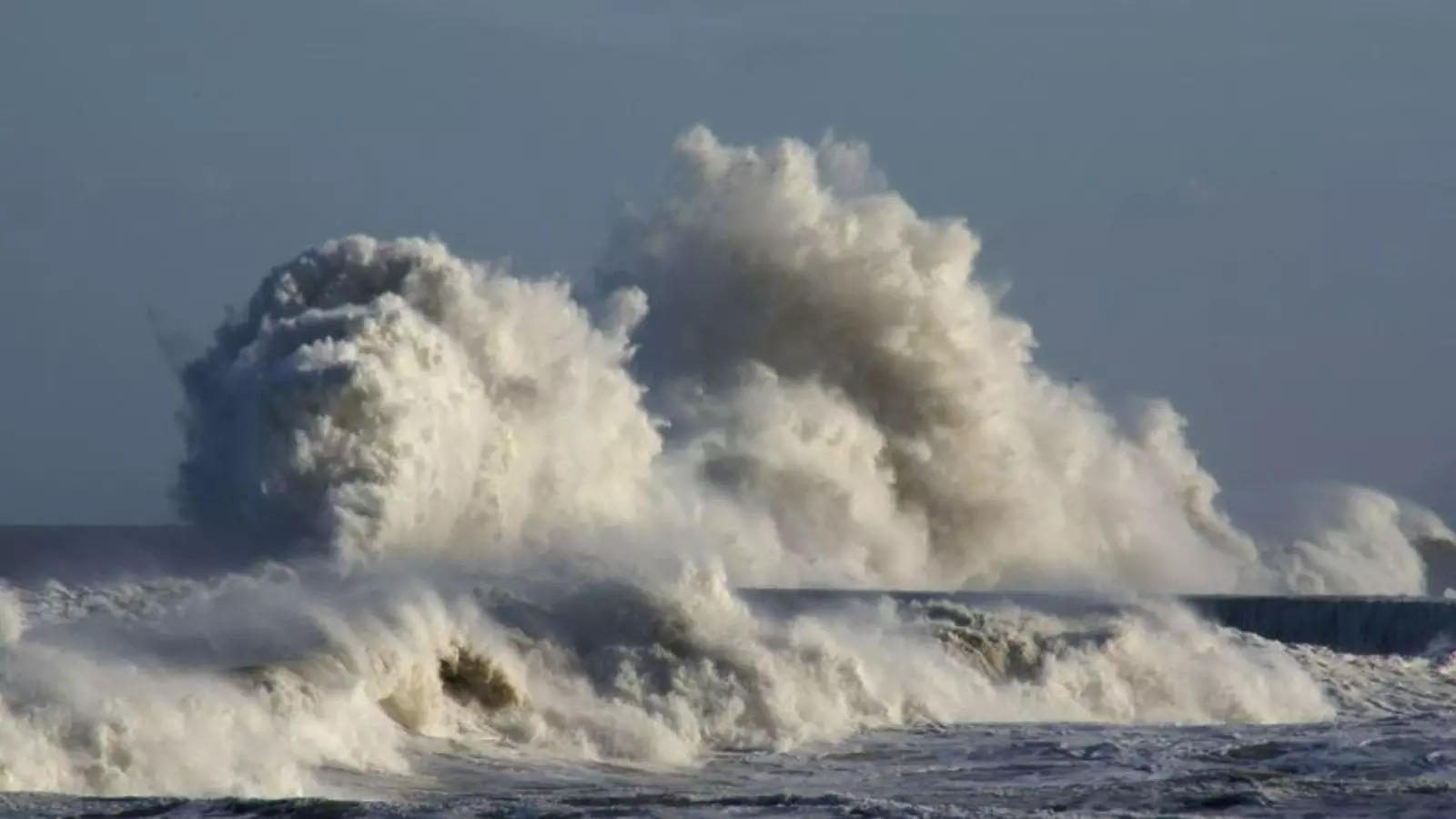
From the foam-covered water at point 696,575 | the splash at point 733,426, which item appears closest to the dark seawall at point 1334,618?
the foam-covered water at point 696,575

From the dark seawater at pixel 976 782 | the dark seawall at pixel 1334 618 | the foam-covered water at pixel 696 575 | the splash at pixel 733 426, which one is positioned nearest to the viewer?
the dark seawater at pixel 976 782

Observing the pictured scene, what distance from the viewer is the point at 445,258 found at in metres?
31.3

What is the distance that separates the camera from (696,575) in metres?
24.6

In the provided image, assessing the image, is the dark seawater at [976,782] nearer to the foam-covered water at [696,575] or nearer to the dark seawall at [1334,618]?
the foam-covered water at [696,575]

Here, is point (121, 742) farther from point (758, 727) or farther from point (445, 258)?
point (445, 258)

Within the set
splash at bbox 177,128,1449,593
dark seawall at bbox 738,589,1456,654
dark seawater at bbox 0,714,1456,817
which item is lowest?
dark seawater at bbox 0,714,1456,817

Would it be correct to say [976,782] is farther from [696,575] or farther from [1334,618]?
[1334,618]

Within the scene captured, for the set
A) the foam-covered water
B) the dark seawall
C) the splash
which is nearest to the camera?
the foam-covered water

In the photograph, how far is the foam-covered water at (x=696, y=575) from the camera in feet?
60.4

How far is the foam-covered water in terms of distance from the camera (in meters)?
18.4

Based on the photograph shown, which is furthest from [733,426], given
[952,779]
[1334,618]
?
[952,779]

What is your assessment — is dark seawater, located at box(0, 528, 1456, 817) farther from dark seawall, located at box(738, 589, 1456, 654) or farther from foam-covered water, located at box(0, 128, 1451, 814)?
dark seawall, located at box(738, 589, 1456, 654)

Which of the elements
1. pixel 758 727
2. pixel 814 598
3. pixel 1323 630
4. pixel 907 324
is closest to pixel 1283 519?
pixel 907 324

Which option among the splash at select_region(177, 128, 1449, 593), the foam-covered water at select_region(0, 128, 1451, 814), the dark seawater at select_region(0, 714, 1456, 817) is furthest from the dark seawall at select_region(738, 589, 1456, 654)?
the dark seawater at select_region(0, 714, 1456, 817)
